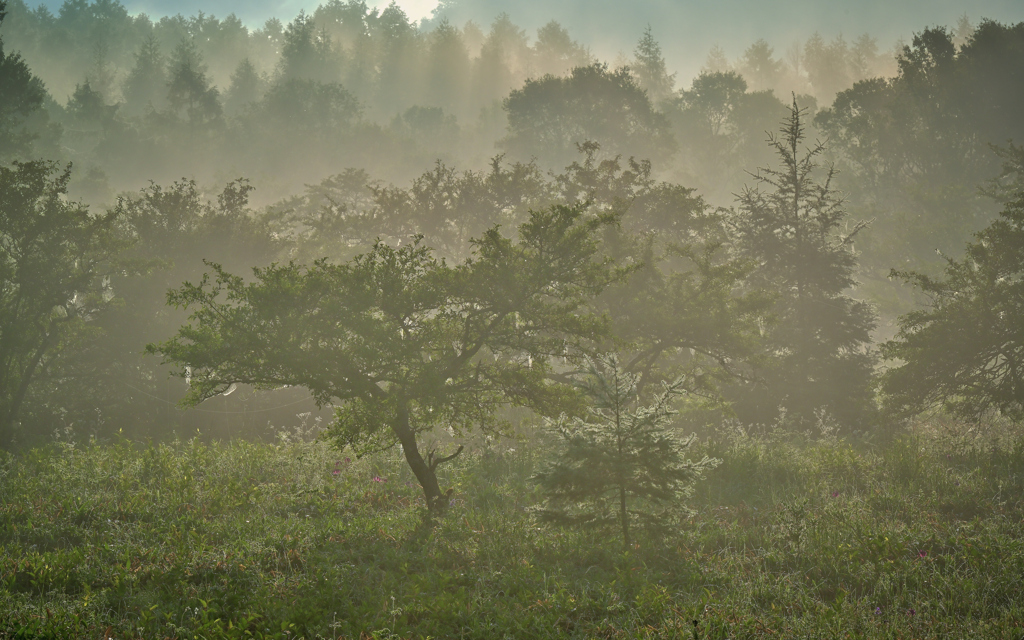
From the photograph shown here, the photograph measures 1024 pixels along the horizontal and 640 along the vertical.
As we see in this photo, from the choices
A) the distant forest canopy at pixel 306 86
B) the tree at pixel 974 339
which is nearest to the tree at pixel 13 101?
the distant forest canopy at pixel 306 86

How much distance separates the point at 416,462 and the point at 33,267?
14.7 m

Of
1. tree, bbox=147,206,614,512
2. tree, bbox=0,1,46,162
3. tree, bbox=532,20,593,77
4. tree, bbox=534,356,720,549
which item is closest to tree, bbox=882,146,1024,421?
tree, bbox=147,206,614,512

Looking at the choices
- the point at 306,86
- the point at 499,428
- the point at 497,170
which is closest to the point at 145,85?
the point at 306,86

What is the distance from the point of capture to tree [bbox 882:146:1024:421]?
1346 centimetres

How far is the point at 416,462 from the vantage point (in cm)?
1042

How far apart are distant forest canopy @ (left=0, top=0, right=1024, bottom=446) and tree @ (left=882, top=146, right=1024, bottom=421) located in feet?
7.22

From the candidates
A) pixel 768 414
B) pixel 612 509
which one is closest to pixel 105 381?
pixel 612 509

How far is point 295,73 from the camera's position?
77250mm

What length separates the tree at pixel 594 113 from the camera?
170 ft

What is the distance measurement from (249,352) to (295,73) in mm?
77404

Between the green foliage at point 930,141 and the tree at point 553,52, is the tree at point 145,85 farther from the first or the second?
the green foliage at point 930,141

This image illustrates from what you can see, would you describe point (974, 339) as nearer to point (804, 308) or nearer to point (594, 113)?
point (804, 308)

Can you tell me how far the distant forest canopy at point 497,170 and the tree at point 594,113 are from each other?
18 centimetres

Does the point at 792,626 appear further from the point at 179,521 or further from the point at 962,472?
the point at 179,521
